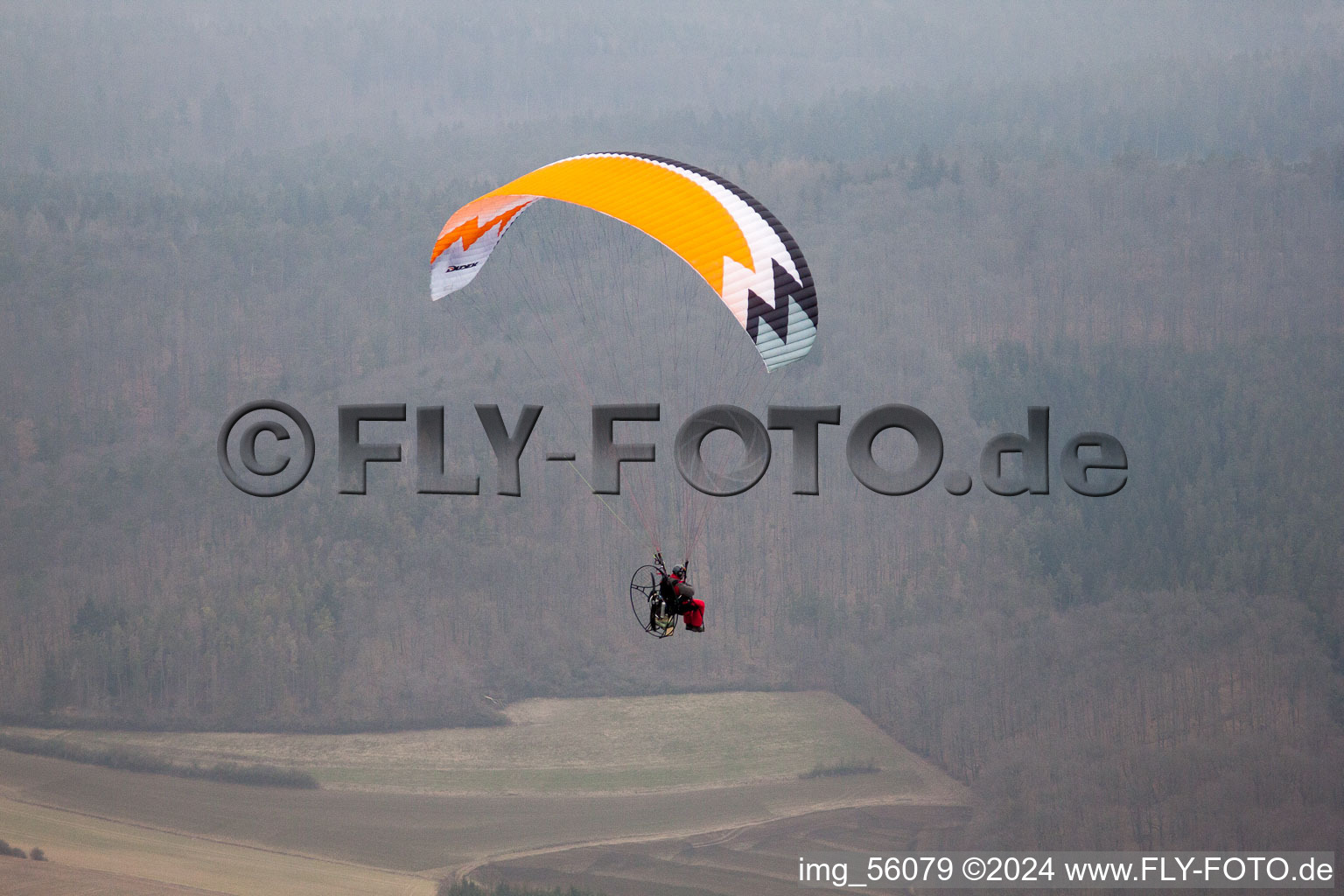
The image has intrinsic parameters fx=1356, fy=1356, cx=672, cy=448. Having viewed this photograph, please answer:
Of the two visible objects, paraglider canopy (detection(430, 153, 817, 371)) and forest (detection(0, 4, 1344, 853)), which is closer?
paraglider canopy (detection(430, 153, 817, 371))

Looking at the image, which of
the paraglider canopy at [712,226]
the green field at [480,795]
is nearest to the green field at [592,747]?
the green field at [480,795]

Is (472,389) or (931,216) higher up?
(931,216)

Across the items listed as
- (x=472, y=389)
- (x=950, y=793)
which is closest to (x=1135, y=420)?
(x=950, y=793)

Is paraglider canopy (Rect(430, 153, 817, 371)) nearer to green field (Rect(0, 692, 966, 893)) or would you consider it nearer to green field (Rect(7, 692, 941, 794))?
green field (Rect(0, 692, 966, 893))

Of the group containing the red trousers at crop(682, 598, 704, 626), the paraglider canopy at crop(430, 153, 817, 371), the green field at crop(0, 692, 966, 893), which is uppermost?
the paraglider canopy at crop(430, 153, 817, 371)

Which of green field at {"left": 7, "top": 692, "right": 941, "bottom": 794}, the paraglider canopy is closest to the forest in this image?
green field at {"left": 7, "top": 692, "right": 941, "bottom": 794}

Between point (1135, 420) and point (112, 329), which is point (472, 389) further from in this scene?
point (1135, 420)

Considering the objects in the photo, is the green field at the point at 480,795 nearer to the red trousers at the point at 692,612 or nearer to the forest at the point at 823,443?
the forest at the point at 823,443

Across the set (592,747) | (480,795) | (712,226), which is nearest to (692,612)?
(712,226)
